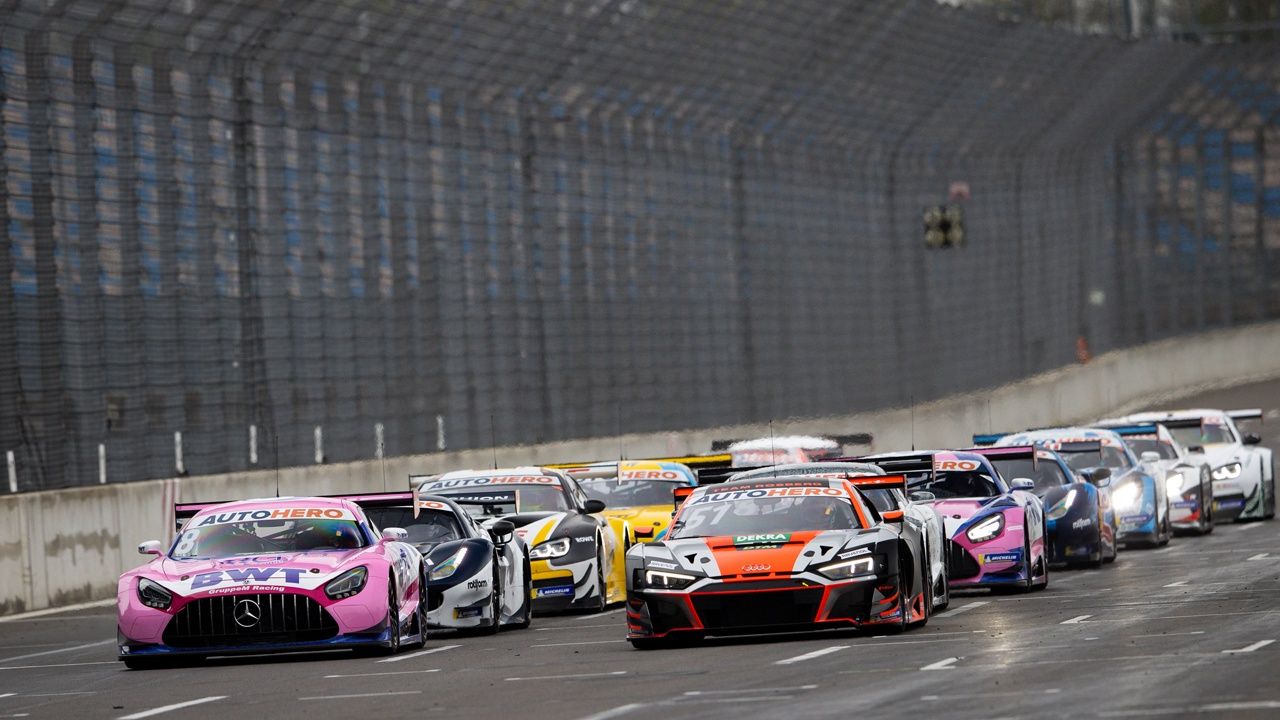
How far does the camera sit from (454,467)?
33062mm

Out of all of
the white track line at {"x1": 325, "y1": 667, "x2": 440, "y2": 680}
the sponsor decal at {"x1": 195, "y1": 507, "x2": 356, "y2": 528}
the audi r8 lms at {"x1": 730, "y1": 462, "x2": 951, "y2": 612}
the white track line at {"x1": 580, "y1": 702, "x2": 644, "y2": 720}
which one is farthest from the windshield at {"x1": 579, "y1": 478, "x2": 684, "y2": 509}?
the white track line at {"x1": 580, "y1": 702, "x2": 644, "y2": 720}

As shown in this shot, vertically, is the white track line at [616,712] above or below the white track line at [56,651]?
above

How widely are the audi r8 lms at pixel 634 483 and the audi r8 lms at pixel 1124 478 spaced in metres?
4.27

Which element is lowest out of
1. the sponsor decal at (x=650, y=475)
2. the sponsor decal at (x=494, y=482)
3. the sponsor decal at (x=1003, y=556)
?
the sponsor decal at (x=1003, y=556)

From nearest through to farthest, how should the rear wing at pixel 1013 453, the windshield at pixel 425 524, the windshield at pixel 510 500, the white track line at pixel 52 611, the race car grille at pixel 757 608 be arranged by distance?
the race car grille at pixel 757 608 < the windshield at pixel 425 524 < the windshield at pixel 510 500 < the white track line at pixel 52 611 < the rear wing at pixel 1013 453

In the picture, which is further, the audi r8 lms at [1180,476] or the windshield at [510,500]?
the audi r8 lms at [1180,476]

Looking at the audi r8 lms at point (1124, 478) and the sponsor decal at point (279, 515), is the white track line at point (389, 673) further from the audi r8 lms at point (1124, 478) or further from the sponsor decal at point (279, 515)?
the audi r8 lms at point (1124, 478)

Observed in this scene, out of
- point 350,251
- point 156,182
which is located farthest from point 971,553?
point 350,251

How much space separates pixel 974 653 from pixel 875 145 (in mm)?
33275

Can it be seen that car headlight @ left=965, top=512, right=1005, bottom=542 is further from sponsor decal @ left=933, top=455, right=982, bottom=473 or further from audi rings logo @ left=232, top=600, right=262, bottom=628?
audi rings logo @ left=232, top=600, right=262, bottom=628

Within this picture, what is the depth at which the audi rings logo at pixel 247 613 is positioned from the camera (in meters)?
15.8

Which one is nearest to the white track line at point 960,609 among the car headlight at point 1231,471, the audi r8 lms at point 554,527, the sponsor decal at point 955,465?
the sponsor decal at point 955,465

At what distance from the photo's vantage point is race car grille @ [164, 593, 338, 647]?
15805 millimetres

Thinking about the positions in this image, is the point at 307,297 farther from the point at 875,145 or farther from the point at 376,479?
the point at 875,145
